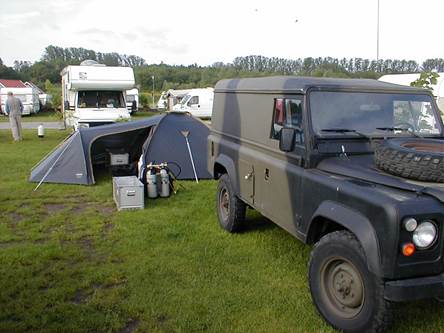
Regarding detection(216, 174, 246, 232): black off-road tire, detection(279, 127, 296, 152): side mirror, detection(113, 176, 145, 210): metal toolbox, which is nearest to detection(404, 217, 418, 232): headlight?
detection(279, 127, 296, 152): side mirror

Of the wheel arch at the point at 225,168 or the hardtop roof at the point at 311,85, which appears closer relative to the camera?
the hardtop roof at the point at 311,85

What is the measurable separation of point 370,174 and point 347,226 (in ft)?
1.77

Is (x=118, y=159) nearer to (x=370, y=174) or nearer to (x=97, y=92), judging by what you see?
(x=370, y=174)

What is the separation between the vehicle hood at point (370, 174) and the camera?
125 inches

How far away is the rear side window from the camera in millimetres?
4328

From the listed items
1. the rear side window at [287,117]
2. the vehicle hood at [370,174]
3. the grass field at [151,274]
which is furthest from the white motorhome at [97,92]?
the vehicle hood at [370,174]

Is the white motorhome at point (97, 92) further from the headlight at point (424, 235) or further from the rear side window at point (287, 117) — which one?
the headlight at point (424, 235)

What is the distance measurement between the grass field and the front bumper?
2.40 feet

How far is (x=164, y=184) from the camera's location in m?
8.05

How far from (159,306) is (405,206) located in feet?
7.76

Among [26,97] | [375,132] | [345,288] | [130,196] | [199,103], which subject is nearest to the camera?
[345,288]

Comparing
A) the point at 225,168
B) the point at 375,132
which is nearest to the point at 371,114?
the point at 375,132

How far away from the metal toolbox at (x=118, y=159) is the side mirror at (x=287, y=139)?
19.8 ft

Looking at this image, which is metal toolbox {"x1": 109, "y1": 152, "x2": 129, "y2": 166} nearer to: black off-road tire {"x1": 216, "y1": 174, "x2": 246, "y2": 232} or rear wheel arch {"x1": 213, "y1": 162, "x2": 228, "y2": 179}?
rear wheel arch {"x1": 213, "y1": 162, "x2": 228, "y2": 179}
